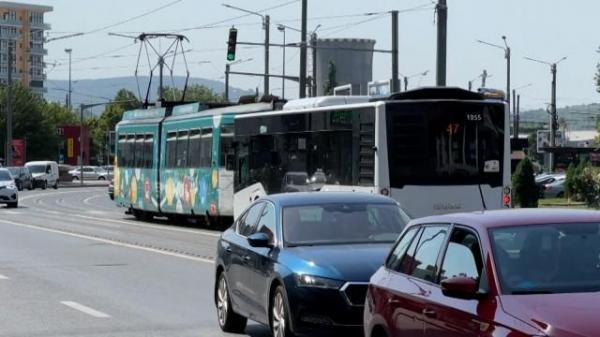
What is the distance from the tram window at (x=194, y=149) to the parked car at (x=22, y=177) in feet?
171

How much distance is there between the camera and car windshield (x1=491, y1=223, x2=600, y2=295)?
6750 mm

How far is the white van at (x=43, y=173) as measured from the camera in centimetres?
9075

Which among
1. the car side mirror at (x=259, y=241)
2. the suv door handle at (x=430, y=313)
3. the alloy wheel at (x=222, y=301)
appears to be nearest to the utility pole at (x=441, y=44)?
the alloy wheel at (x=222, y=301)

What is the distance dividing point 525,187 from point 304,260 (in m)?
34.2

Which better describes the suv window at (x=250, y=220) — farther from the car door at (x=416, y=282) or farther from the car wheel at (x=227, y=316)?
the car door at (x=416, y=282)

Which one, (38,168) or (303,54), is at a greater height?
(303,54)

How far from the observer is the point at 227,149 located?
30.6m

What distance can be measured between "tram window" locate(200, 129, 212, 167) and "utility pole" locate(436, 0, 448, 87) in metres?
6.18

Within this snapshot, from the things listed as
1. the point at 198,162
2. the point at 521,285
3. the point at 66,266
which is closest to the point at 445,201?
the point at 66,266

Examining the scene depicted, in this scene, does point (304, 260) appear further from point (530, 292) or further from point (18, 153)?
point (18, 153)

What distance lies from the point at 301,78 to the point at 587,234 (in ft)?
124

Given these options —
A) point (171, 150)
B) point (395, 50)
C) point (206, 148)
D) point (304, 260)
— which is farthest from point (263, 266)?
point (395, 50)

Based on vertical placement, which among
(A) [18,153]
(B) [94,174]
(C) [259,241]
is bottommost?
(B) [94,174]

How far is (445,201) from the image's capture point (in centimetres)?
2144
